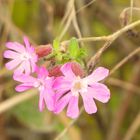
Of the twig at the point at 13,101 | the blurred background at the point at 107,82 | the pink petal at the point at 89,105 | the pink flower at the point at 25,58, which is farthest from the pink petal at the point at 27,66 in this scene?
the blurred background at the point at 107,82

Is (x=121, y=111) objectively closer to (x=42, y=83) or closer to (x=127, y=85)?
(x=127, y=85)

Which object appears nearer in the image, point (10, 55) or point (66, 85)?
point (66, 85)

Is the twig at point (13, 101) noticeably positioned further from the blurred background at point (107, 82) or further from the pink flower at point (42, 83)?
the pink flower at point (42, 83)

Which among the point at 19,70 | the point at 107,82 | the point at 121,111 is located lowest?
the point at 121,111

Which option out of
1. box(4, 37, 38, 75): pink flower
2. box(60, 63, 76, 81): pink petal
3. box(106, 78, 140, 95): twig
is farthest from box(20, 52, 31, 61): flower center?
box(106, 78, 140, 95): twig

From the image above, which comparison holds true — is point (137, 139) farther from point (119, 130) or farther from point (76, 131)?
point (76, 131)

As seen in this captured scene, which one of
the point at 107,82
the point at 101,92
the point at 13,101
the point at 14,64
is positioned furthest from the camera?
the point at 107,82

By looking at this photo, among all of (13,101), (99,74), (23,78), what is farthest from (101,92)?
(13,101)

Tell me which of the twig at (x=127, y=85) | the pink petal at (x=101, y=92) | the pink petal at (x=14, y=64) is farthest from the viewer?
the twig at (x=127, y=85)
